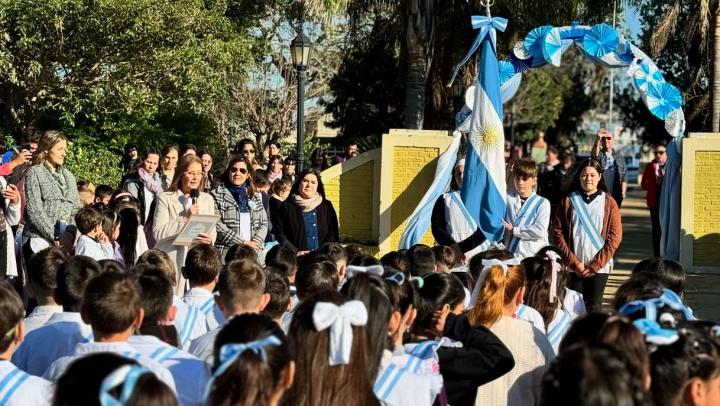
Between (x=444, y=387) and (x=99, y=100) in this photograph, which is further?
(x=99, y=100)

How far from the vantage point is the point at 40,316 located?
5797 millimetres

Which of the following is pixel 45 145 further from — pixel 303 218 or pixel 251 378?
pixel 251 378

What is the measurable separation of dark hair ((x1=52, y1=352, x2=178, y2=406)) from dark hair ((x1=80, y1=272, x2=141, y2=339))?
1221 millimetres

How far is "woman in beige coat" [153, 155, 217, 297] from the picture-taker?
9.40 meters

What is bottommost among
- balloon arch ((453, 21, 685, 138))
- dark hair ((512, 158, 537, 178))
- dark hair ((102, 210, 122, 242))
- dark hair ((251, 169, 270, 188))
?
dark hair ((102, 210, 122, 242))

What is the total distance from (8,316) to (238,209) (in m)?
5.73

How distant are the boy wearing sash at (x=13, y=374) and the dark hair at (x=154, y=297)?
0.69 metres

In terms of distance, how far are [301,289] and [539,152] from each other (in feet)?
112

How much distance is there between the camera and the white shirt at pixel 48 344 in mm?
5262

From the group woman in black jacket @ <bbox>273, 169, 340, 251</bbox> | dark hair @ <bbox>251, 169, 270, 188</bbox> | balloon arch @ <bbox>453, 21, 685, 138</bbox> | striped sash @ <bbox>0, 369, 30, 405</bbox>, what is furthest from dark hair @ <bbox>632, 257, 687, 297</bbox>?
balloon arch @ <bbox>453, 21, 685, 138</bbox>

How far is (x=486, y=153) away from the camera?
42.9 ft

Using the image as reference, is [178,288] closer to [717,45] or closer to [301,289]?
[301,289]

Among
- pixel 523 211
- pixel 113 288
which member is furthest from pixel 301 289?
pixel 523 211

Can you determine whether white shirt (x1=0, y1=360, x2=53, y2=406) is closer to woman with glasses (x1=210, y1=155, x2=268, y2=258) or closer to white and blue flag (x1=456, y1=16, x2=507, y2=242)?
woman with glasses (x1=210, y1=155, x2=268, y2=258)
